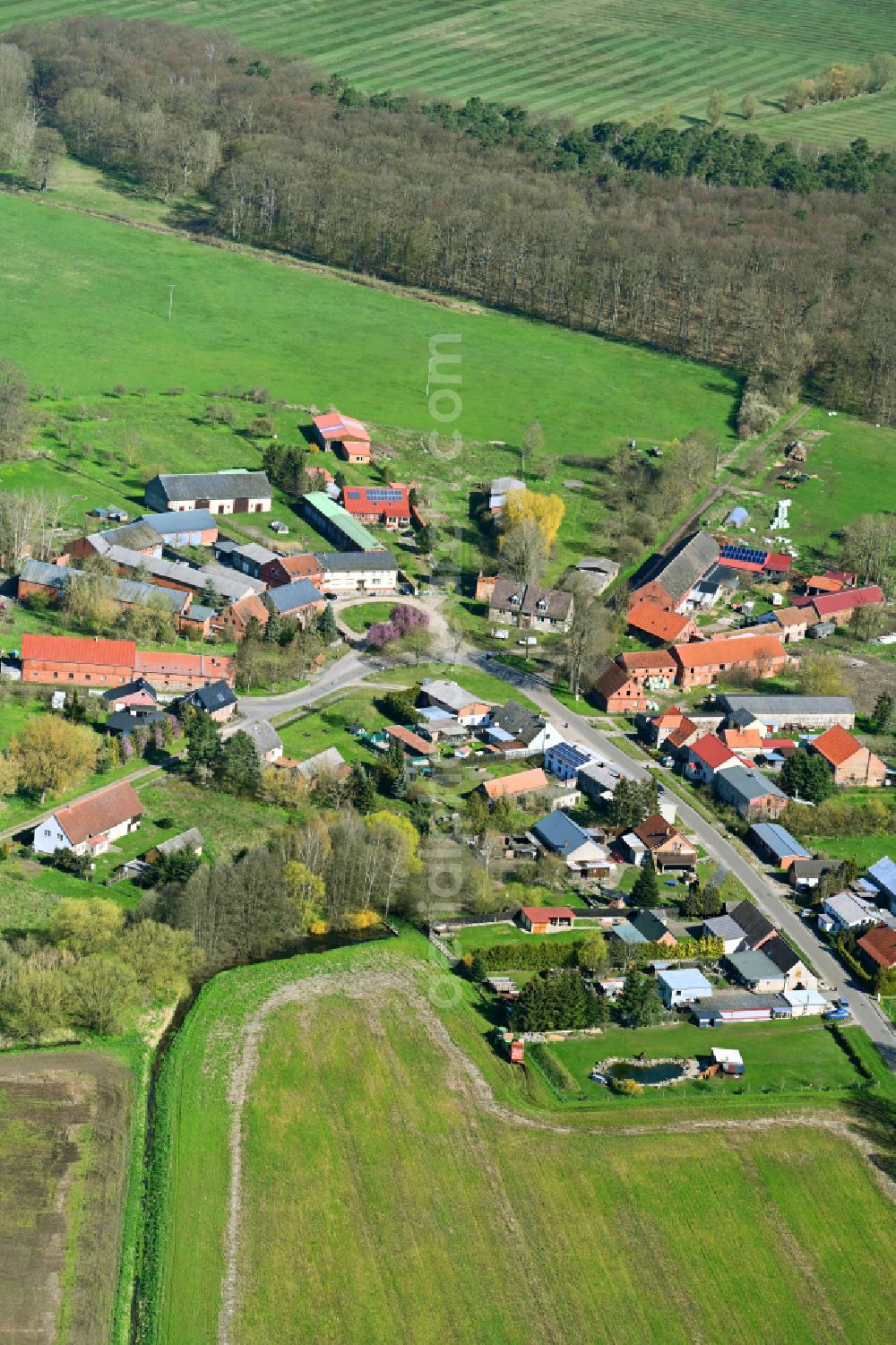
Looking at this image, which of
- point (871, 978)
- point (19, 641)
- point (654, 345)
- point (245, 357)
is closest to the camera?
point (871, 978)

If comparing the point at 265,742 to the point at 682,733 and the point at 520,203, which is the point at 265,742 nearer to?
the point at 682,733

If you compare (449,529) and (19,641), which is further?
(449,529)

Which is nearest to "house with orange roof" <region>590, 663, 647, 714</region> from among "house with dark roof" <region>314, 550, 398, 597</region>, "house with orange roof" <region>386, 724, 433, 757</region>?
"house with orange roof" <region>386, 724, 433, 757</region>

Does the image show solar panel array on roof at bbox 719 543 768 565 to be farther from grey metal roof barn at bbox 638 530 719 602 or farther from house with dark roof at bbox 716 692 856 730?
house with dark roof at bbox 716 692 856 730

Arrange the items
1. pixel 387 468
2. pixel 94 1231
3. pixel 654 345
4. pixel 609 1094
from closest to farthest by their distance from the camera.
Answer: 1. pixel 94 1231
2. pixel 609 1094
3. pixel 387 468
4. pixel 654 345

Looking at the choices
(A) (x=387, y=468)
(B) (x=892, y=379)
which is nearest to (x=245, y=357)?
(A) (x=387, y=468)

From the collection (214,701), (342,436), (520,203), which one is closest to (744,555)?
(342,436)

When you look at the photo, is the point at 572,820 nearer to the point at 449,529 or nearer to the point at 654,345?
the point at 449,529
